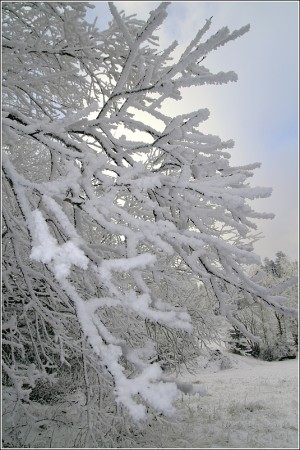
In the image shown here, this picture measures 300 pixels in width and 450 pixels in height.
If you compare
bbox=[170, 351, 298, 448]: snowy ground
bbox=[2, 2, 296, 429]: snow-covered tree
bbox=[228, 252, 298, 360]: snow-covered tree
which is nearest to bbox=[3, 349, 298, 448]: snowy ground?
bbox=[170, 351, 298, 448]: snowy ground

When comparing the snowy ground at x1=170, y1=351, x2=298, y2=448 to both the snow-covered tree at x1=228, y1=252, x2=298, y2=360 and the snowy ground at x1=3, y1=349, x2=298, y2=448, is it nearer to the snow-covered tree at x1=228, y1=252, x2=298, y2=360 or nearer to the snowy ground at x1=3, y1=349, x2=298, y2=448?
the snowy ground at x1=3, y1=349, x2=298, y2=448

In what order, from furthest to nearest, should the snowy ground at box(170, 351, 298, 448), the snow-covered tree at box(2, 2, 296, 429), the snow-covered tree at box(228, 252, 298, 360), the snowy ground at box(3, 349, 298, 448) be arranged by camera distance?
the snow-covered tree at box(228, 252, 298, 360)
the snowy ground at box(170, 351, 298, 448)
the snowy ground at box(3, 349, 298, 448)
the snow-covered tree at box(2, 2, 296, 429)

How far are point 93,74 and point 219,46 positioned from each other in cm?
186

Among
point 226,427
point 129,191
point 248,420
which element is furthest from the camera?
point 248,420

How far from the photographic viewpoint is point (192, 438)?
216 inches

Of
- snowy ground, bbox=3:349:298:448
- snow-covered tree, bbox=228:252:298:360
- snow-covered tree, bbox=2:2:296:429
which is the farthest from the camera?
snow-covered tree, bbox=228:252:298:360

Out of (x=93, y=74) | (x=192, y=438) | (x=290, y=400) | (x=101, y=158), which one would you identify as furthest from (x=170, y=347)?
(x=101, y=158)

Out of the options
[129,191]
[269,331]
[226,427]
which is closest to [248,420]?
[226,427]

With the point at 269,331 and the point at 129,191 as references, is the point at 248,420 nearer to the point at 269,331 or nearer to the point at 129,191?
the point at 129,191

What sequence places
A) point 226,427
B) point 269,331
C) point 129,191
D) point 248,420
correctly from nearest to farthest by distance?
1. point 129,191
2. point 226,427
3. point 248,420
4. point 269,331

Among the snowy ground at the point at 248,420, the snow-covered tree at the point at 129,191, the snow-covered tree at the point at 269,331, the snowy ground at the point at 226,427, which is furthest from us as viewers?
the snow-covered tree at the point at 269,331

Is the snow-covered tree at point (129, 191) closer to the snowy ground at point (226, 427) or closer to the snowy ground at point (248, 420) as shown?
the snowy ground at point (226, 427)

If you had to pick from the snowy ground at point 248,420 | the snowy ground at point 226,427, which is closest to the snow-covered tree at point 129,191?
the snowy ground at point 226,427

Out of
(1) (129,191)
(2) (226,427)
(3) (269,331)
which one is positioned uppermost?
(3) (269,331)
